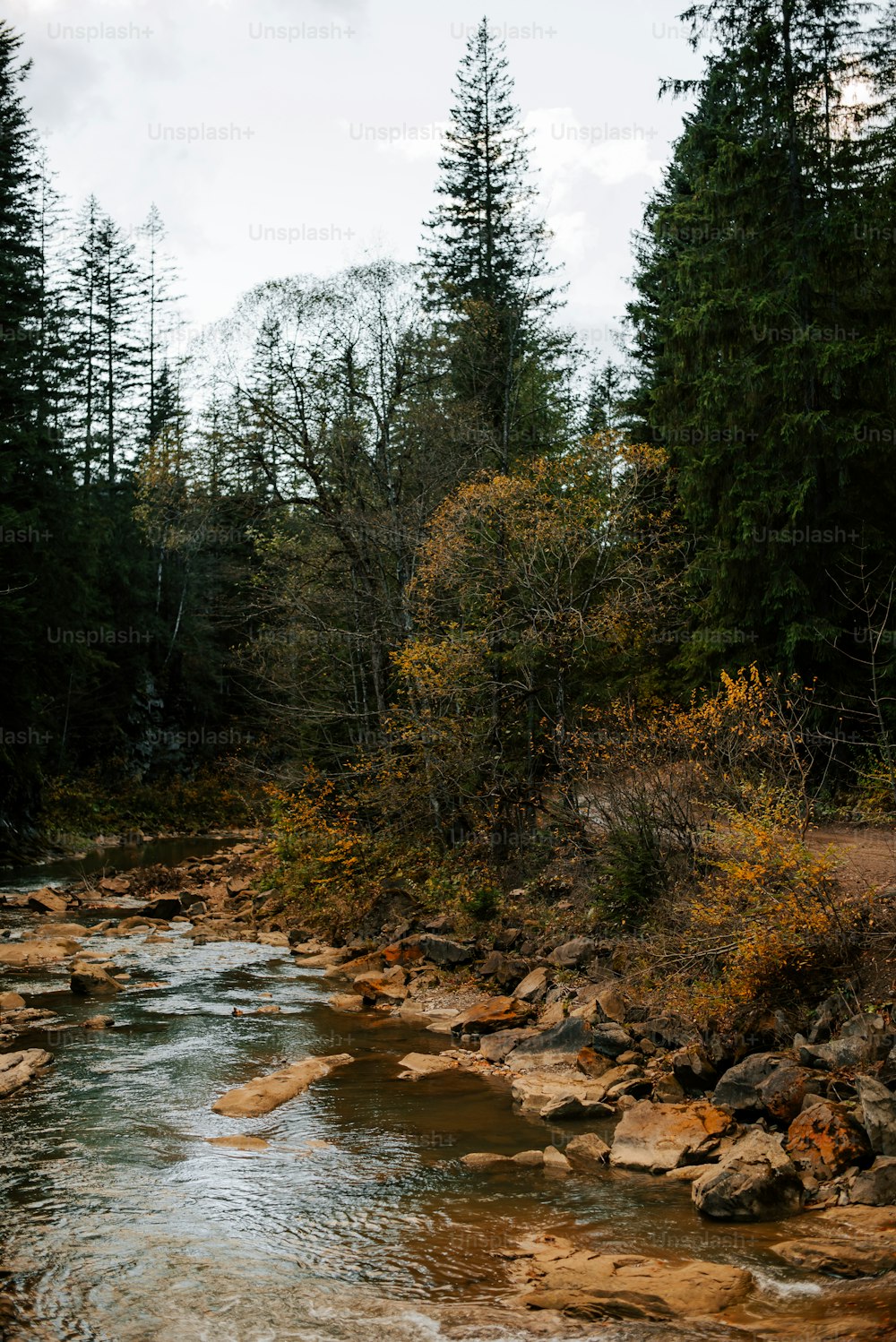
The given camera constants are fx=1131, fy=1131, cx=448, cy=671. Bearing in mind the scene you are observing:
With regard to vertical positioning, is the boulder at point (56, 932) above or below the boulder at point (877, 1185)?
below

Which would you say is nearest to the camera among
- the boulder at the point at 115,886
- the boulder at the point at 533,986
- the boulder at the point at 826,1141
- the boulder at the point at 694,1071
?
the boulder at the point at 826,1141

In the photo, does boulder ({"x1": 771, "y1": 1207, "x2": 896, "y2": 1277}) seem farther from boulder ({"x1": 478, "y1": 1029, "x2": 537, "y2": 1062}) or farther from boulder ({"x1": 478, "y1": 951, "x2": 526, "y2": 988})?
boulder ({"x1": 478, "y1": 951, "x2": 526, "y2": 988})

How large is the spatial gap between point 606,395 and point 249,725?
1923 centimetres

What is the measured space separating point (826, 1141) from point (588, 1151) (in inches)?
66.4

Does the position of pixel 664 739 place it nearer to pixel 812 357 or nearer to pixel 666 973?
pixel 666 973

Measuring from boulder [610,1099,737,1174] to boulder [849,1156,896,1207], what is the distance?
1186mm

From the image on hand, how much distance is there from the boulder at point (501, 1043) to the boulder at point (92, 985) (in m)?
4.77

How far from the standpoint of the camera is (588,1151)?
7984mm

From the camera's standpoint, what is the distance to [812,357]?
54.4 feet

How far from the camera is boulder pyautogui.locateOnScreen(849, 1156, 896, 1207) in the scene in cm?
657

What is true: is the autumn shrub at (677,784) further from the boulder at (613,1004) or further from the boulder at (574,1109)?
the boulder at (574,1109)

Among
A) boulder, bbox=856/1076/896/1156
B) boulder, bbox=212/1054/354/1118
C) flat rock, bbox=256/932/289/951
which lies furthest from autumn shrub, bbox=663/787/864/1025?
flat rock, bbox=256/932/289/951

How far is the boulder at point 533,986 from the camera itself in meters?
12.0

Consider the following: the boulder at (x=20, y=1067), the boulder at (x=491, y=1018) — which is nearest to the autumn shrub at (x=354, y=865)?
the boulder at (x=491, y=1018)
